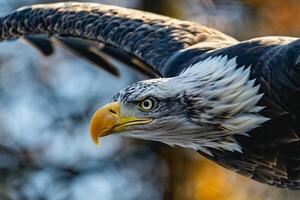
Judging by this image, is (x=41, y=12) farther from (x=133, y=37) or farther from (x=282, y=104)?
(x=282, y=104)

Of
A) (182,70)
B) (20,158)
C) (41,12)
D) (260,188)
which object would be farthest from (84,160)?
(182,70)

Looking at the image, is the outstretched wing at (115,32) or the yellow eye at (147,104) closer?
the yellow eye at (147,104)

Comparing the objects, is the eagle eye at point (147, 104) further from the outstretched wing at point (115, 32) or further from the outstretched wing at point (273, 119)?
the outstretched wing at point (115, 32)

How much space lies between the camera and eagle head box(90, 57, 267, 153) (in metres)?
8.41

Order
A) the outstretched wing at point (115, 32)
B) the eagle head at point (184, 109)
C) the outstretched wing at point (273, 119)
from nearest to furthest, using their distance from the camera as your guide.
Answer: the outstretched wing at point (273, 119) < the eagle head at point (184, 109) < the outstretched wing at point (115, 32)

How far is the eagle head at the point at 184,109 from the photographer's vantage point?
8406 millimetres

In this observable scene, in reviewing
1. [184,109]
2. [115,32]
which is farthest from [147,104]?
[115,32]

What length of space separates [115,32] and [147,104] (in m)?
1.82

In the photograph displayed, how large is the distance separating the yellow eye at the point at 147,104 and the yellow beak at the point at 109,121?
0.27 ft

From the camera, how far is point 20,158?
17.1 m

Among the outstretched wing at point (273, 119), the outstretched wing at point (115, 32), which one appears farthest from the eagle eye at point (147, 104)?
the outstretched wing at point (115, 32)

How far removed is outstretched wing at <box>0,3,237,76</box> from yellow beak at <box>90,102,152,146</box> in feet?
2.77

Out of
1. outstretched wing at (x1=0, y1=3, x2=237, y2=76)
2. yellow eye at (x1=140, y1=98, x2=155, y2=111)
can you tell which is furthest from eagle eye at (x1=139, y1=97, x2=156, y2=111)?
outstretched wing at (x1=0, y1=3, x2=237, y2=76)

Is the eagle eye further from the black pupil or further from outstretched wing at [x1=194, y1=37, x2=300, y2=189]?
outstretched wing at [x1=194, y1=37, x2=300, y2=189]
